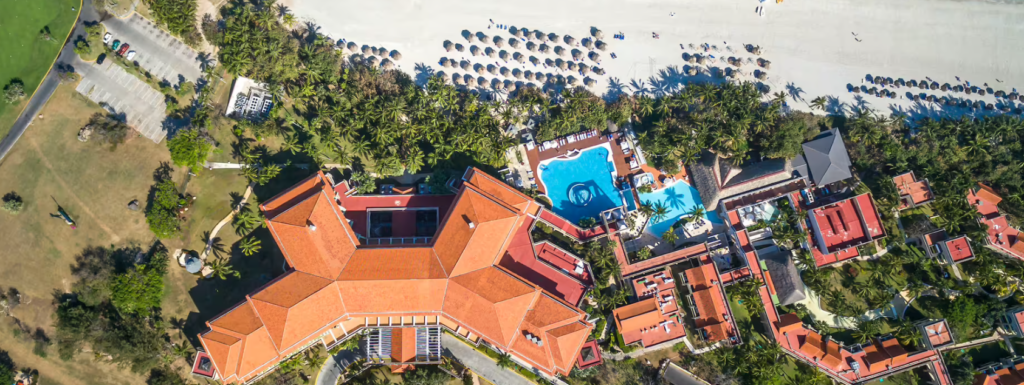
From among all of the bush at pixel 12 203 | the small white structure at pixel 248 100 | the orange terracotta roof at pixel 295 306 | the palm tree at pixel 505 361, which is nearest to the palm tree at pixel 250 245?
the orange terracotta roof at pixel 295 306

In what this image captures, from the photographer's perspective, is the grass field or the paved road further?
the grass field

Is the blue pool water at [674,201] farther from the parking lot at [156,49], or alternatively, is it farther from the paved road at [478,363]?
the parking lot at [156,49]

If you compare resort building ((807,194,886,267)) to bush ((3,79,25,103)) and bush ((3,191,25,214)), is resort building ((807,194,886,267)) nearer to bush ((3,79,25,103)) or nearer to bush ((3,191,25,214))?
bush ((3,191,25,214))

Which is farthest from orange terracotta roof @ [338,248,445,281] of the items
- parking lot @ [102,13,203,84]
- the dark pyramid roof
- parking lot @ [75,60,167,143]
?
the dark pyramid roof

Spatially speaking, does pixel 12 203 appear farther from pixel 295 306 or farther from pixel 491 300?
pixel 491 300

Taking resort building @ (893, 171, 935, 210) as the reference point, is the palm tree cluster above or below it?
above
